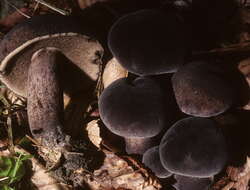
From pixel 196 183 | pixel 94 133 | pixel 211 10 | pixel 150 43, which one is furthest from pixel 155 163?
pixel 211 10

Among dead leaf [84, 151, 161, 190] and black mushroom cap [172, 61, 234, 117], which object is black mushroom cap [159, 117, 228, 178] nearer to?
black mushroom cap [172, 61, 234, 117]

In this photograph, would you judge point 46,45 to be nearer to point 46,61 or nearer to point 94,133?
point 46,61

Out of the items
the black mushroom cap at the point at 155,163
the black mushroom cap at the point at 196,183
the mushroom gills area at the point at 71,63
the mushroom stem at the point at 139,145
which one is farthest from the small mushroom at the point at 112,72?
the black mushroom cap at the point at 196,183

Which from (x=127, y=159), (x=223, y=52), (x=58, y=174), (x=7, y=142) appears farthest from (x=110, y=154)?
(x=223, y=52)

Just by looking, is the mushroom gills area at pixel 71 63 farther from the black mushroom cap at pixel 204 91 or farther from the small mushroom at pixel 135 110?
the black mushroom cap at pixel 204 91

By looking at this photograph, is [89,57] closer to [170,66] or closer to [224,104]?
[170,66]

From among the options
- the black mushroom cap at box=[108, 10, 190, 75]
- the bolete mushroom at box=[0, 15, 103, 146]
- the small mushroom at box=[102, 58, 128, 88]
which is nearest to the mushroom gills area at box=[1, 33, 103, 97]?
the bolete mushroom at box=[0, 15, 103, 146]

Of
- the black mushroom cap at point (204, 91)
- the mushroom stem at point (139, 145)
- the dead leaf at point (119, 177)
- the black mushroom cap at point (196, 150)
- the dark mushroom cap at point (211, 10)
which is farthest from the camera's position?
the dark mushroom cap at point (211, 10)
